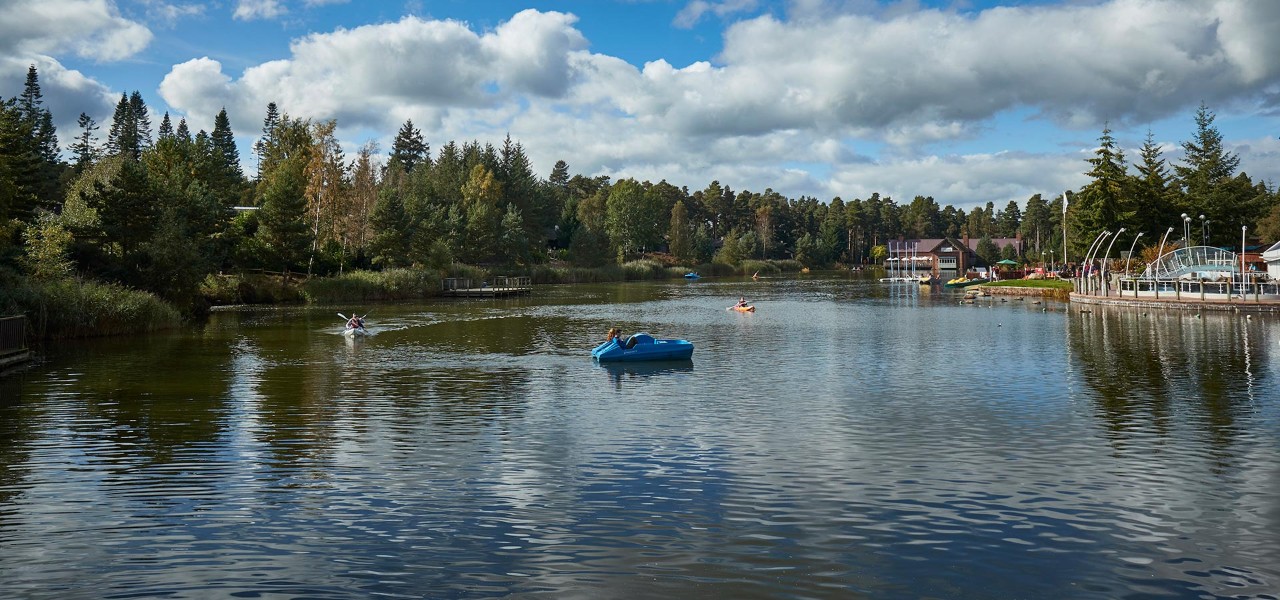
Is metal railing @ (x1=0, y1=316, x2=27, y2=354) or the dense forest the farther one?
the dense forest

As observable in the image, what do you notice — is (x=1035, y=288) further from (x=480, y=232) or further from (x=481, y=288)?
(x=480, y=232)

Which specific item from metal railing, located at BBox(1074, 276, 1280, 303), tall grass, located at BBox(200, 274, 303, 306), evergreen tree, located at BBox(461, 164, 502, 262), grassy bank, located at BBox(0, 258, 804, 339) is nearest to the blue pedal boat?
grassy bank, located at BBox(0, 258, 804, 339)

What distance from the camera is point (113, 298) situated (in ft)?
170

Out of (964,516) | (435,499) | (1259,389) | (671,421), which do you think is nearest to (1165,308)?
(1259,389)

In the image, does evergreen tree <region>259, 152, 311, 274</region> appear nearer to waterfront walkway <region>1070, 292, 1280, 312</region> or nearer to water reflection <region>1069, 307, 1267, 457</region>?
water reflection <region>1069, 307, 1267, 457</region>

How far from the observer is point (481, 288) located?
106m

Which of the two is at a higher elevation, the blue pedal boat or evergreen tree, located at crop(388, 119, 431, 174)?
evergreen tree, located at crop(388, 119, 431, 174)

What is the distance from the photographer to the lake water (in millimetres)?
12172

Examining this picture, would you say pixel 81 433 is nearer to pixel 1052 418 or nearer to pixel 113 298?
pixel 1052 418

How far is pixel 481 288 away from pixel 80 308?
58226 millimetres

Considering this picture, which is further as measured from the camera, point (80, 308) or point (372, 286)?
point (372, 286)

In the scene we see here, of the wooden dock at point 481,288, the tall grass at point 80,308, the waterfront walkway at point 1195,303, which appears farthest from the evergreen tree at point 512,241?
the waterfront walkway at point 1195,303

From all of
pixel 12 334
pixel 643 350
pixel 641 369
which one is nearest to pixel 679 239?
pixel 643 350

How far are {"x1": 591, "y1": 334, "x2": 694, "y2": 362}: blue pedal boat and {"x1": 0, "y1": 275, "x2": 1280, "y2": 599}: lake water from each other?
66cm
